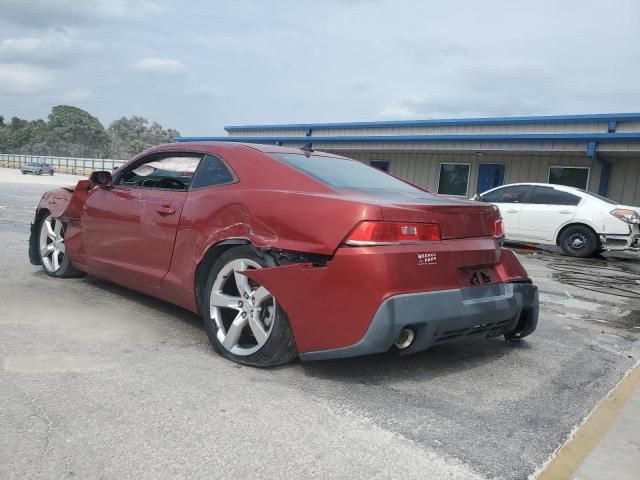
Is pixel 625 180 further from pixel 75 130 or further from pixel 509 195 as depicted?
pixel 75 130

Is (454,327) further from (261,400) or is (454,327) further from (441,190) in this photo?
(441,190)

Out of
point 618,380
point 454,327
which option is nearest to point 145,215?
point 454,327

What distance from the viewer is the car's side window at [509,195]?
12.5 meters

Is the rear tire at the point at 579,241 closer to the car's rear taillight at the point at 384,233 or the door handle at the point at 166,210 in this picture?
the car's rear taillight at the point at 384,233

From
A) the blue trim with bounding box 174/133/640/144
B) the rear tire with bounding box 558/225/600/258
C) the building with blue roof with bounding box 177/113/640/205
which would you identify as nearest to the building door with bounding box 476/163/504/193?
the building with blue roof with bounding box 177/113/640/205

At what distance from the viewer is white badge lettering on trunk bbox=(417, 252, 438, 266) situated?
3.32 meters

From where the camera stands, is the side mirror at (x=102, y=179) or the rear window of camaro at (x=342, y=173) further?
the side mirror at (x=102, y=179)

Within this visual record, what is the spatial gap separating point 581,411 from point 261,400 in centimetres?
178

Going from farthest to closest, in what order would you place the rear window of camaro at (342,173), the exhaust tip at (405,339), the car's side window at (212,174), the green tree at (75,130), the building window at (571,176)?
1. the green tree at (75,130)
2. the building window at (571,176)
3. the car's side window at (212,174)
4. the rear window of camaro at (342,173)
5. the exhaust tip at (405,339)

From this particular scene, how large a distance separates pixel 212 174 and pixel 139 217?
822 mm

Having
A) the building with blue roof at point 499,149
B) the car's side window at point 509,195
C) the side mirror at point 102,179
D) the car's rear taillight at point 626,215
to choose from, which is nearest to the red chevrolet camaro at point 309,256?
the side mirror at point 102,179

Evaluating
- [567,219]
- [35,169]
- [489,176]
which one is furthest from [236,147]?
[35,169]

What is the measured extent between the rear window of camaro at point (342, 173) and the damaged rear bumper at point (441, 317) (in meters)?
0.92

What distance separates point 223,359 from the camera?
377cm
